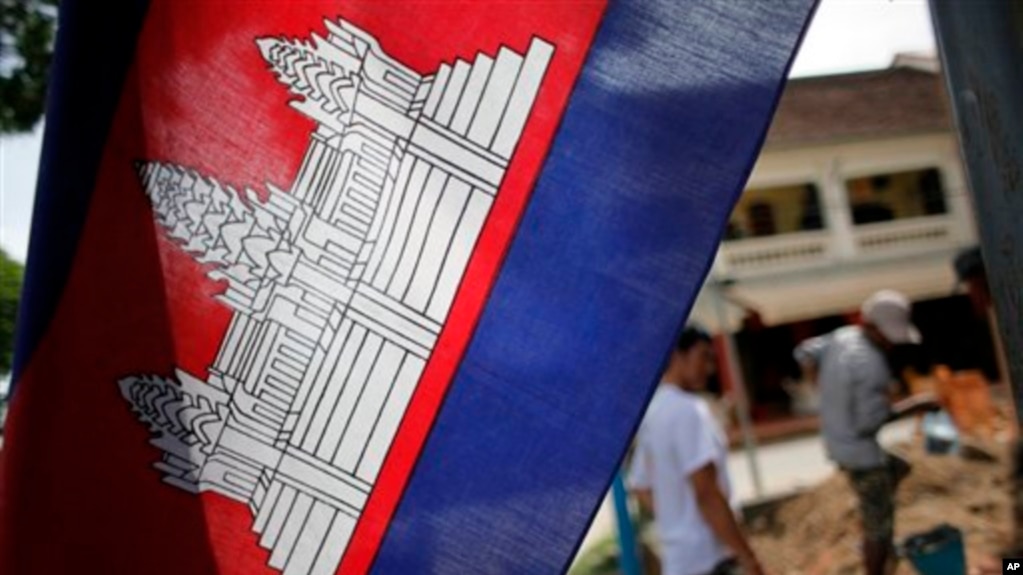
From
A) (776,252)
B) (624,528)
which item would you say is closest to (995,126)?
(624,528)

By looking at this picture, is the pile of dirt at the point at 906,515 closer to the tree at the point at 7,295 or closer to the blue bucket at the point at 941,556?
the blue bucket at the point at 941,556

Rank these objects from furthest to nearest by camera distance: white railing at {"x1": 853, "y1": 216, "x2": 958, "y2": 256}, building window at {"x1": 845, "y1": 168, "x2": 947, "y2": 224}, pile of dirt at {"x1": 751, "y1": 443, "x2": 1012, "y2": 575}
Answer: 1. building window at {"x1": 845, "y1": 168, "x2": 947, "y2": 224}
2. white railing at {"x1": 853, "y1": 216, "x2": 958, "y2": 256}
3. pile of dirt at {"x1": 751, "y1": 443, "x2": 1012, "y2": 575}

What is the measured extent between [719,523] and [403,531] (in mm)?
1691

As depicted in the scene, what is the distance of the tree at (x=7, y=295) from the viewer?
11.9 ft

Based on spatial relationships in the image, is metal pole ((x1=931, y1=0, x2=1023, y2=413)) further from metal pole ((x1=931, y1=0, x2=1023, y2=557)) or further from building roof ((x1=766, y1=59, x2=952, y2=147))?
building roof ((x1=766, y1=59, x2=952, y2=147))

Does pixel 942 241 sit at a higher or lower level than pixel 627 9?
higher

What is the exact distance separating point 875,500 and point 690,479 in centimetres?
171

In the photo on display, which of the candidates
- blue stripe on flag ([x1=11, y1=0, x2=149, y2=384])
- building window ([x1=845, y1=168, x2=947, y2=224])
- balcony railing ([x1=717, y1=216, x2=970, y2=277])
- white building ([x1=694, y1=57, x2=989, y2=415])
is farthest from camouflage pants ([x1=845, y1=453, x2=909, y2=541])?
building window ([x1=845, y1=168, x2=947, y2=224])

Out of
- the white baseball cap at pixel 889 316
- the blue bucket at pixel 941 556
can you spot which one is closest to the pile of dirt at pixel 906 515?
the blue bucket at pixel 941 556

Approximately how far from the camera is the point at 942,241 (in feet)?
79.0

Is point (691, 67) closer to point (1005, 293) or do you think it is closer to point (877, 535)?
point (1005, 293)

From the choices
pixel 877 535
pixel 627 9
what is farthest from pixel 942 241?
pixel 627 9

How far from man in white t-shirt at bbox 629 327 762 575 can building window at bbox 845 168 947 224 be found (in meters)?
21.9

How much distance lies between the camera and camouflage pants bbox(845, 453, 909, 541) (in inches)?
189
